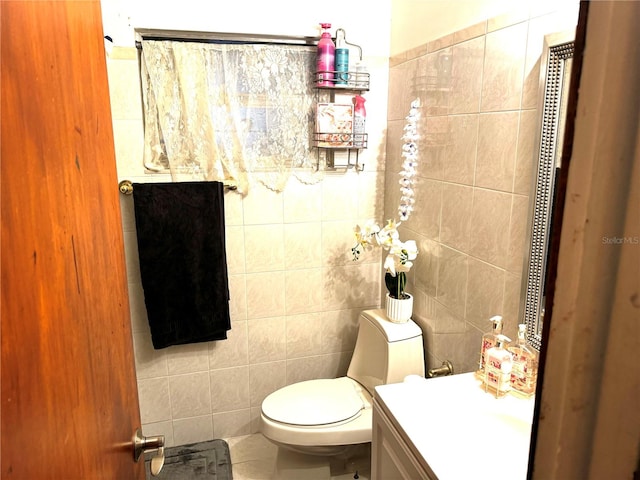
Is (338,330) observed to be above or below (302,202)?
below

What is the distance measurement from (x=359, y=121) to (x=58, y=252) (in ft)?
5.69

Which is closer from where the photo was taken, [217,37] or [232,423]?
[217,37]

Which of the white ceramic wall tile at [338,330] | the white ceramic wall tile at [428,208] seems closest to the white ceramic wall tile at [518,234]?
the white ceramic wall tile at [428,208]

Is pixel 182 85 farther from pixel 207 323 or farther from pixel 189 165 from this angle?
pixel 207 323

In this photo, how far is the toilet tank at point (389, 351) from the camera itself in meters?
1.84

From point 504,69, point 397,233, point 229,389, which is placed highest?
point 504,69

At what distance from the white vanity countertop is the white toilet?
1.58 ft

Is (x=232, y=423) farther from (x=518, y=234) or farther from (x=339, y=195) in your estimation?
(x=518, y=234)

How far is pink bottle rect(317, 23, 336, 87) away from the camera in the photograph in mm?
1935

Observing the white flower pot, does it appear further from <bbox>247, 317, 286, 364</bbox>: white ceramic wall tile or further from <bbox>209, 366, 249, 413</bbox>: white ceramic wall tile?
<bbox>209, 366, 249, 413</bbox>: white ceramic wall tile

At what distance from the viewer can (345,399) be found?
1.91m

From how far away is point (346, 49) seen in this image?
195cm

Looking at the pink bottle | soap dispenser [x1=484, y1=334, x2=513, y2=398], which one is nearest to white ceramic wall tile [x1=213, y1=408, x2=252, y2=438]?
soap dispenser [x1=484, y1=334, x2=513, y2=398]

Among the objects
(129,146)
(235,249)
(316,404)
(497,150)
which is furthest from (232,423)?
(497,150)
